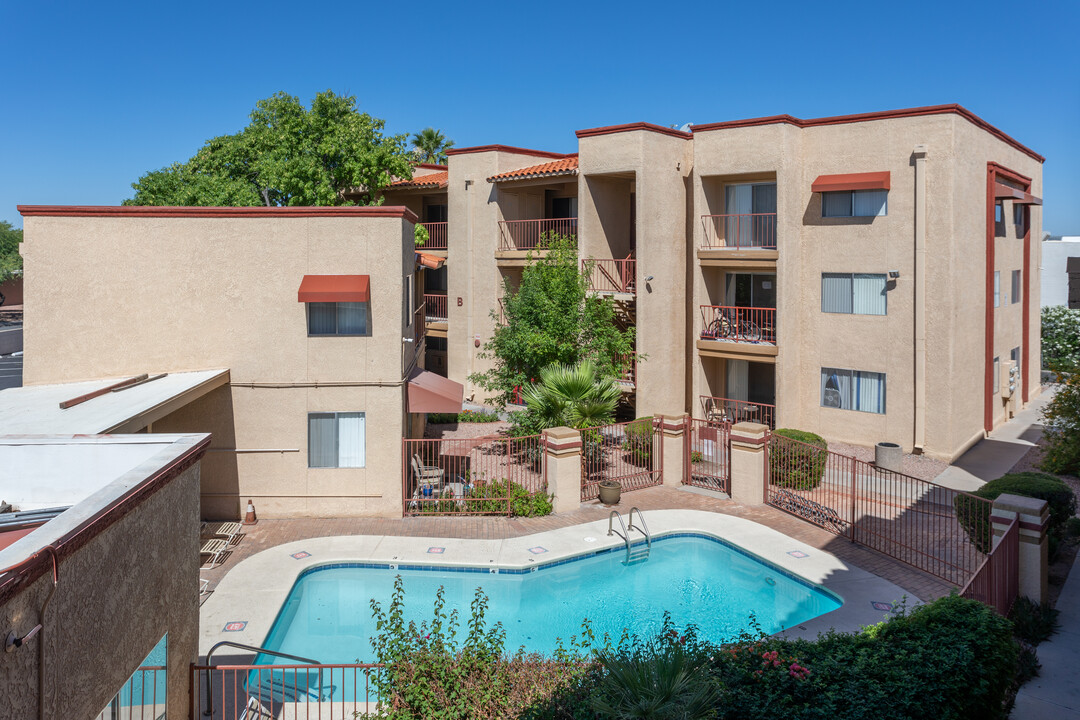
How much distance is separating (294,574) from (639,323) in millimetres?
14622

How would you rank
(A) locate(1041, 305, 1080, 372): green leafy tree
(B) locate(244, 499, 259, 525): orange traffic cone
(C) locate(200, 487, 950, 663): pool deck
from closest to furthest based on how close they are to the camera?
(C) locate(200, 487, 950, 663): pool deck
(B) locate(244, 499, 259, 525): orange traffic cone
(A) locate(1041, 305, 1080, 372): green leafy tree

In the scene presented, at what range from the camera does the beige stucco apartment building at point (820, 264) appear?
23.8 metres

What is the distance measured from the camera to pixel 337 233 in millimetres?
18312

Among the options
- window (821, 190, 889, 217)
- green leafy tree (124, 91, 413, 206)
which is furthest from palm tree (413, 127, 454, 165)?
window (821, 190, 889, 217)

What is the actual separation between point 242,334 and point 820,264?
1641cm

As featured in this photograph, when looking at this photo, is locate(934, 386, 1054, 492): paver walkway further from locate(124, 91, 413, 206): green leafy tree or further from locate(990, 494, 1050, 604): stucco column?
locate(124, 91, 413, 206): green leafy tree

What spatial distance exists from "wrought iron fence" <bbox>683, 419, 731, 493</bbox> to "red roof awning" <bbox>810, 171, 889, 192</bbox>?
292 inches

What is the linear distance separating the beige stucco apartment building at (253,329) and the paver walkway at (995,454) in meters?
14.3

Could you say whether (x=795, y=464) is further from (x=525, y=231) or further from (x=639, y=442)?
(x=525, y=231)

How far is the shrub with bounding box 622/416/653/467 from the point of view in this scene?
22.5 m

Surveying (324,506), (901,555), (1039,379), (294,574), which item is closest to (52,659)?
(294,574)

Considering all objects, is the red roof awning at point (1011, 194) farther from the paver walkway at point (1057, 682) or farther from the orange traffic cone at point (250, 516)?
the orange traffic cone at point (250, 516)

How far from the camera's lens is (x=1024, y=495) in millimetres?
14727

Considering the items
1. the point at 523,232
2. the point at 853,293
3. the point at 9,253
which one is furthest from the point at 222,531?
the point at 9,253
